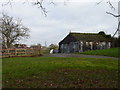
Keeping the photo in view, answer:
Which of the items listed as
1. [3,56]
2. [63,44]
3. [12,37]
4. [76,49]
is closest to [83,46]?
[76,49]

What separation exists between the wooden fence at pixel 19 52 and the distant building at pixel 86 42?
14109 mm

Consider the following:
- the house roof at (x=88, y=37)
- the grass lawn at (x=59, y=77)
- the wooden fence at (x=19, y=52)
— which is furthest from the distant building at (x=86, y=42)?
the grass lawn at (x=59, y=77)

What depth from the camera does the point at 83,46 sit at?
4172 cm

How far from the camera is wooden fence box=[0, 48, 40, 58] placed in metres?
26.4

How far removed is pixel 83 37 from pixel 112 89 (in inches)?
1441

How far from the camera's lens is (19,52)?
27875 millimetres

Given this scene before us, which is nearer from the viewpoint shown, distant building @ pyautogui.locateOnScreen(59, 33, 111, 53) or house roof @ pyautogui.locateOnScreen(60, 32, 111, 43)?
distant building @ pyautogui.locateOnScreen(59, 33, 111, 53)

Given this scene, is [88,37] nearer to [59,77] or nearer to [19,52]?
[19,52]

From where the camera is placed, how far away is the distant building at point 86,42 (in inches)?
1641

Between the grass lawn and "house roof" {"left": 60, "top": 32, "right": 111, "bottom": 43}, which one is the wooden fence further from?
the grass lawn

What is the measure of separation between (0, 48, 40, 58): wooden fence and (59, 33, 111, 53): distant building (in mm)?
14109

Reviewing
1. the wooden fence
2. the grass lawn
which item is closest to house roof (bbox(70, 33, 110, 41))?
the wooden fence

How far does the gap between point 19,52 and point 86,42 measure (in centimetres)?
1831

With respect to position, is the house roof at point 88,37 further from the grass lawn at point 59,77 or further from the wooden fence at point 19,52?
the grass lawn at point 59,77
